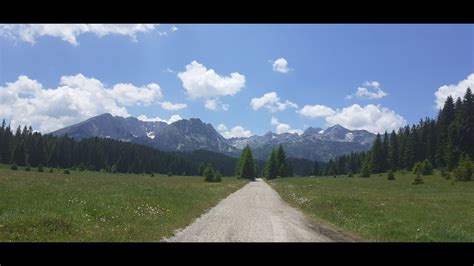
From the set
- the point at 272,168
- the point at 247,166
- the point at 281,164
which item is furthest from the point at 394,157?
the point at 247,166

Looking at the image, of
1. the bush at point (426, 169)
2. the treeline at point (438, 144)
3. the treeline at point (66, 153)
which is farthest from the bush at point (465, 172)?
the treeline at point (66, 153)

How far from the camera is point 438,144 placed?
99938 mm

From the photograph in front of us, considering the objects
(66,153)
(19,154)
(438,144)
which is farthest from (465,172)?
(66,153)

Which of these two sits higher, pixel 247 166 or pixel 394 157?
pixel 394 157

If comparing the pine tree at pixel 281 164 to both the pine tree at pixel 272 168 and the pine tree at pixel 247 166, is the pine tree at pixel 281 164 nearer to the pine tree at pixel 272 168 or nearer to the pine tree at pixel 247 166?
the pine tree at pixel 272 168

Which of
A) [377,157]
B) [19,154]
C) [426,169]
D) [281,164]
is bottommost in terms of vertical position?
[19,154]

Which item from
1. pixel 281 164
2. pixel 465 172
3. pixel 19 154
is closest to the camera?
pixel 465 172

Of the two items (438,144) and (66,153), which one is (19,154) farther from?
(438,144)

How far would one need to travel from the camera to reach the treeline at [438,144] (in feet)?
292

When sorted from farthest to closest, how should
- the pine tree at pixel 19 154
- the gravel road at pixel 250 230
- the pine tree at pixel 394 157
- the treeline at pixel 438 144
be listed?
the pine tree at pixel 19 154 < the pine tree at pixel 394 157 < the treeline at pixel 438 144 < the gravel road at pixel 250 230

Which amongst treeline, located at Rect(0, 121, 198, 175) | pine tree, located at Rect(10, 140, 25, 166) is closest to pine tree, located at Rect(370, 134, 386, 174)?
treeline, located at Rect(0, 121, 198, 175)

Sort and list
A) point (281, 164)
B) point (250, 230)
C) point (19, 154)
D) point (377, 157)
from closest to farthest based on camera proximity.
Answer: point (250, 230) → point (377, 157) → point (19, 154) → point (281, 164)

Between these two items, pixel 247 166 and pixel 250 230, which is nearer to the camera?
pixel 250 230
